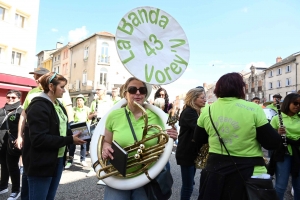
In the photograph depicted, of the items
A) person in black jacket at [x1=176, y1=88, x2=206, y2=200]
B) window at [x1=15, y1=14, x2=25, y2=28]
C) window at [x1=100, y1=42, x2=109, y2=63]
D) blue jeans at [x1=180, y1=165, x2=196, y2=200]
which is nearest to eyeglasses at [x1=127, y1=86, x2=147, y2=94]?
person in black jacket at [x1=176, y1=88, x2=206, y2=200]

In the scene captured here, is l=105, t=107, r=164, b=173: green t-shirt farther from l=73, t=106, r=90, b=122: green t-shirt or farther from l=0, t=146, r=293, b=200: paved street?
l=73, t=106, r=90, b=122: green t-shirt

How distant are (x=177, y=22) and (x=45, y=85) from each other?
1506 millimetres

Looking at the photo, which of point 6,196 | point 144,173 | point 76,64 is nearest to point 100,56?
point 76,64

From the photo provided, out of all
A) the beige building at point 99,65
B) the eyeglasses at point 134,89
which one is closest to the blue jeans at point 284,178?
the eyeglasses at point 134,89

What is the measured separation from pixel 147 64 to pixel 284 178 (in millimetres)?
2506

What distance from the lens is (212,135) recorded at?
225 cm

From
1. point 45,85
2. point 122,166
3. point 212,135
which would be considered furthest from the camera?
point 45,85

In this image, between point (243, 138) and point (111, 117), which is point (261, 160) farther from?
point (111, 117)

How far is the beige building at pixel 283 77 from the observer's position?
136 feet

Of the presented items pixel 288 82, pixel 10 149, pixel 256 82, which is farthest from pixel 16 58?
pixel 256 82

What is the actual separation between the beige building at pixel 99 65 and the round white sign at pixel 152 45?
2841 centimetres

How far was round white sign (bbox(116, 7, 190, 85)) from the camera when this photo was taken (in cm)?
213

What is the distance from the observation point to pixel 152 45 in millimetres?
2221

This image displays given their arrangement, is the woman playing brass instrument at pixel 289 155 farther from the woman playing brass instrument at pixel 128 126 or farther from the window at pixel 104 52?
the window at pixel 104 52
